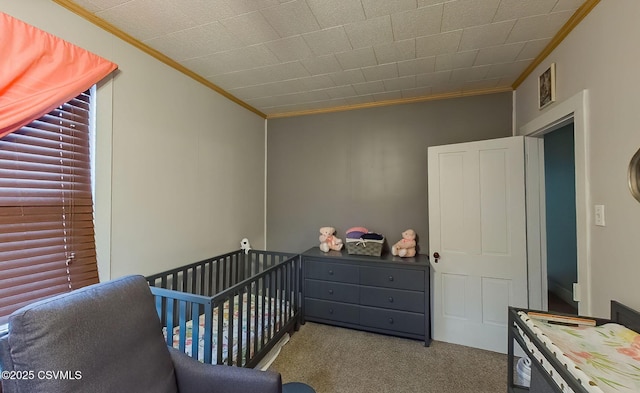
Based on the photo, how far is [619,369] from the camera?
0.86m

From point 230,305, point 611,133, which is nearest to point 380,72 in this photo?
Answer: point 611,133

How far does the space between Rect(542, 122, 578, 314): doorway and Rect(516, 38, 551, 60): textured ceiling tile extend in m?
1.84

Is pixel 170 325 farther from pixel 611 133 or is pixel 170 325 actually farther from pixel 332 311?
pixel 611 133

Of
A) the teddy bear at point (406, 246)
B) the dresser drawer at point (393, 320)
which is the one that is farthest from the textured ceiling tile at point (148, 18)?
the dresser drawer at point (393, 320)

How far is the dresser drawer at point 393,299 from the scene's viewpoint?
2.45m

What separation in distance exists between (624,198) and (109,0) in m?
2.93

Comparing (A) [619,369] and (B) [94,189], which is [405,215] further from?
(B) [94,189]

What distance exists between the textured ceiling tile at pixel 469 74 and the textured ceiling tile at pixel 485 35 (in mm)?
365

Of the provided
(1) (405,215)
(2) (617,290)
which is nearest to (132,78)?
(1) (405,215)

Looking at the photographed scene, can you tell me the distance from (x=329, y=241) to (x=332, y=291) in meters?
0.59

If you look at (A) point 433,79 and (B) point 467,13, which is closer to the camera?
(B) point 467,13

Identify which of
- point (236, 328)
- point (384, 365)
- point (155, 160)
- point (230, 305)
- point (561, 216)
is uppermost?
point (155, 160)

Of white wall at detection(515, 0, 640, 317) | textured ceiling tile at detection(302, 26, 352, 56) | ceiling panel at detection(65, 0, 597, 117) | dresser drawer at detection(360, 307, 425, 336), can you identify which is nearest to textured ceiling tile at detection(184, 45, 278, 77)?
ceiling panel at detection(65, 0, 597, 117)

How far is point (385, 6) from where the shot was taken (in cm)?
155
